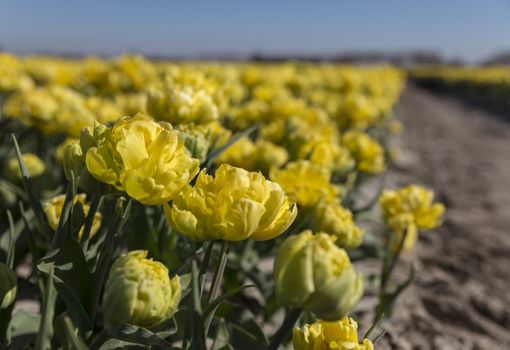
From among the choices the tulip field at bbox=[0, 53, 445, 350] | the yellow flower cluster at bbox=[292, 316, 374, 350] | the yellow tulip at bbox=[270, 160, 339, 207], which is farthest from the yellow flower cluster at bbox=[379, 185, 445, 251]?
the yellow flower cluster at bbox=[292, 316, 374, 350]

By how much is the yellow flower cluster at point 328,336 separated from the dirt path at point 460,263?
0.86 metres

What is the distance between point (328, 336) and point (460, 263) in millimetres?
2321

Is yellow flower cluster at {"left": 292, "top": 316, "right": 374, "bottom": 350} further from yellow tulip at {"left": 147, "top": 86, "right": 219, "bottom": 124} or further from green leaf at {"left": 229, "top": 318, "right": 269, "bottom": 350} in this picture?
yellow tulip at {"left": 147, "top": 86, "right": 219, "bottom": 124}

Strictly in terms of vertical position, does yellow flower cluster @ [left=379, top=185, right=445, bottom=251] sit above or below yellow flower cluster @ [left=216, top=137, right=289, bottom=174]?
below

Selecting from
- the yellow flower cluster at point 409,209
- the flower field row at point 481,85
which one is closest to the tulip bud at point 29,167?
the yellow flower cluster at point 409,209

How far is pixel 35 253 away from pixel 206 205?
541mm

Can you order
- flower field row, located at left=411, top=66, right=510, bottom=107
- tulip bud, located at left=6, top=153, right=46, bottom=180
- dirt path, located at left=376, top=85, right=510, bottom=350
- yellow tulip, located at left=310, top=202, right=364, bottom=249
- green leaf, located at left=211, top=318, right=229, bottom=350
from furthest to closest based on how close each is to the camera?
flower field row, located at left=411, top=66, right=510, bottom=107
dirt path, located at left=376, top=85, right=510, bottom=350
tulip bud, located at left=6, top=153, right=46, bottom=180
yellow tulip, located at left=310, top=202, right=364, bottom=249
green leaf, located at left=211, top=318, right=229, bottom=350

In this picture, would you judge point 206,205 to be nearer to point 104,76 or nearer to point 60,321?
point 60,321

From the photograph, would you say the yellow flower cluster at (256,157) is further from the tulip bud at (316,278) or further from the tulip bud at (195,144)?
the tulip bud at (316,278)

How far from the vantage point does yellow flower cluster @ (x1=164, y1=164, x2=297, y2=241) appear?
80 centimetres

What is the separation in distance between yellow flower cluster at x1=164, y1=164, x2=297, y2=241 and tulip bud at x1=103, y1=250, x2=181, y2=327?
9 centimetres

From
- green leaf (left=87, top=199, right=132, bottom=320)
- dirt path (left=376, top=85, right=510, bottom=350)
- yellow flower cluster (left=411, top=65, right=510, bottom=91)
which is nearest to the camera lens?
green leaf (left=87, top=199, right=132, bottom=320)

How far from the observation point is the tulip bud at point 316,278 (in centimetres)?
71

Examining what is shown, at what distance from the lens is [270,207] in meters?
0.82
